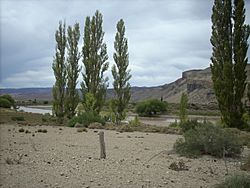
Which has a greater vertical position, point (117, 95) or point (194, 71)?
point (194, 71)

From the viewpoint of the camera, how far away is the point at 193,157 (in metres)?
Result: 14.5

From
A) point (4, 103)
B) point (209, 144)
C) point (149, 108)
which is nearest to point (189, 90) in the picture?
point (149, 108)

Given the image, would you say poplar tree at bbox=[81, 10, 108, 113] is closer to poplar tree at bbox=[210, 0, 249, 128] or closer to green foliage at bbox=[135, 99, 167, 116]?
poplar tree at bbox=[210, 0, 249, 128]

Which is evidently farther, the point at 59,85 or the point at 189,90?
the point at 189,90

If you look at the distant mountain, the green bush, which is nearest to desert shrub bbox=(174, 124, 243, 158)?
the green bush

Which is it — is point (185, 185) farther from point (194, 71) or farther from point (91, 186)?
point (194, 71)

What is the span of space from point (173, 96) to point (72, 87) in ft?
391

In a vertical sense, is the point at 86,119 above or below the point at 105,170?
above

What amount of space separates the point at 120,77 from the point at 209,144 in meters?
24.6

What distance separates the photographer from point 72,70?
40375 millimetres

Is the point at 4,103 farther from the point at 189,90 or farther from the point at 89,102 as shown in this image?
the point at 189,90

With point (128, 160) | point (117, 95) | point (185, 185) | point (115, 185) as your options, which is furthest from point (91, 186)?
point (117, 95)

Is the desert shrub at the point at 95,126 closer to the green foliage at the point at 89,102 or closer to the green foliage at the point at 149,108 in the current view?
the green foliage at the point at 89,102

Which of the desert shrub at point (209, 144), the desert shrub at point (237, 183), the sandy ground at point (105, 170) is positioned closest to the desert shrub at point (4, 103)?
the sandy ground at point (105, 170)
